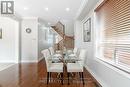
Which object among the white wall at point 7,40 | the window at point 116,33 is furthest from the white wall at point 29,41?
the window at point 116,33

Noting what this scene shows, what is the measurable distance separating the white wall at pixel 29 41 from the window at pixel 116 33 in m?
4.77

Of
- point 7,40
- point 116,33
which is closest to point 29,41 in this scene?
point 7,40

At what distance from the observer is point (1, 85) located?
13.8ft

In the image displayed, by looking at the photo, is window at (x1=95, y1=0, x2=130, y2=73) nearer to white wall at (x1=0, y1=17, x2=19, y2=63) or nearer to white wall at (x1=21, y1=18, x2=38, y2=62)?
white wall at (x1=21, y1=18, x2=38, y2=62)

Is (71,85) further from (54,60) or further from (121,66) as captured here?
(121,66)

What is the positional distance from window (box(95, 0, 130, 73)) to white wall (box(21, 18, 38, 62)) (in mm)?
4769

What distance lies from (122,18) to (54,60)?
2.56 m

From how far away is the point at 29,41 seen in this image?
891 centimetres

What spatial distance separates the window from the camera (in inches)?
116

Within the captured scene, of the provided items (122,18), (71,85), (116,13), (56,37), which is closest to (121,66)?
→ (122,18)

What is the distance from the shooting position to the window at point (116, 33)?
2.95m

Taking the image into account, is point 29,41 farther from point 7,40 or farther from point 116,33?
point 116,33

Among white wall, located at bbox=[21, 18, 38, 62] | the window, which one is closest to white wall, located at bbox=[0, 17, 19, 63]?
white wall, located at bbox=[21, 18, 38, 62]

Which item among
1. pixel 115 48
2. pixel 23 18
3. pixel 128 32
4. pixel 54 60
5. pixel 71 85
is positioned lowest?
pixel 71 85
